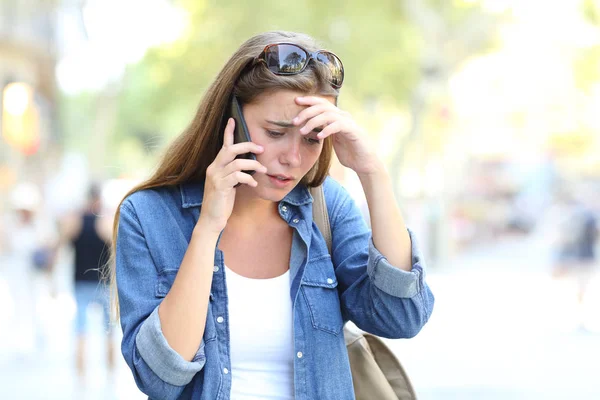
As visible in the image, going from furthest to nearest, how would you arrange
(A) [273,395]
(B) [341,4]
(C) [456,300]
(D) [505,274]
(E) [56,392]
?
(D) [505,274] < (B) [341,4] < (C) [456,300] < (E) [56,392] < (A) [273,395]

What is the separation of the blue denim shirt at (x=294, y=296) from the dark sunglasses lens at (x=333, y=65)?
32 cm

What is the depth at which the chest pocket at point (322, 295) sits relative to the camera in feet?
6.79

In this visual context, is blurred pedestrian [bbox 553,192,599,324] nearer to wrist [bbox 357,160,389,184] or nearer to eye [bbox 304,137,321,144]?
wrist [bbox 357,160,389,184]

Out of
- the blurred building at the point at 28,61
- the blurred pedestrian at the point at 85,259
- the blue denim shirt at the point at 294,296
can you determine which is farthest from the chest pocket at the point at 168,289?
the blurred building at the point at 28,61

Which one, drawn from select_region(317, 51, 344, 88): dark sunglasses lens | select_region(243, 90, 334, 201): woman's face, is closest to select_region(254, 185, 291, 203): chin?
select_region(243, 90, 334, 201): woman's face

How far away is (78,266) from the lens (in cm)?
709

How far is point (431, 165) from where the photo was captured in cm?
3175

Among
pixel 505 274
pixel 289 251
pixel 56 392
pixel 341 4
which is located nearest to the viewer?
pixel 289 251

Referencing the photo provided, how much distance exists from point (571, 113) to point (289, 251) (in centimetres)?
2767

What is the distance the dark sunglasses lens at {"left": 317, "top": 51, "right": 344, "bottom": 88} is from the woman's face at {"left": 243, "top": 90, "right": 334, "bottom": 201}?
0.11 meters

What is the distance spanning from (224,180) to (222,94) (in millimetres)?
271

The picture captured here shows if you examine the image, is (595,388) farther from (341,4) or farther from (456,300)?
(341,4)

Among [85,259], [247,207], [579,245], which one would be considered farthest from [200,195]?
[579,245]

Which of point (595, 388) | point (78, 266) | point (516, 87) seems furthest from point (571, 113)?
point (78, 266)
